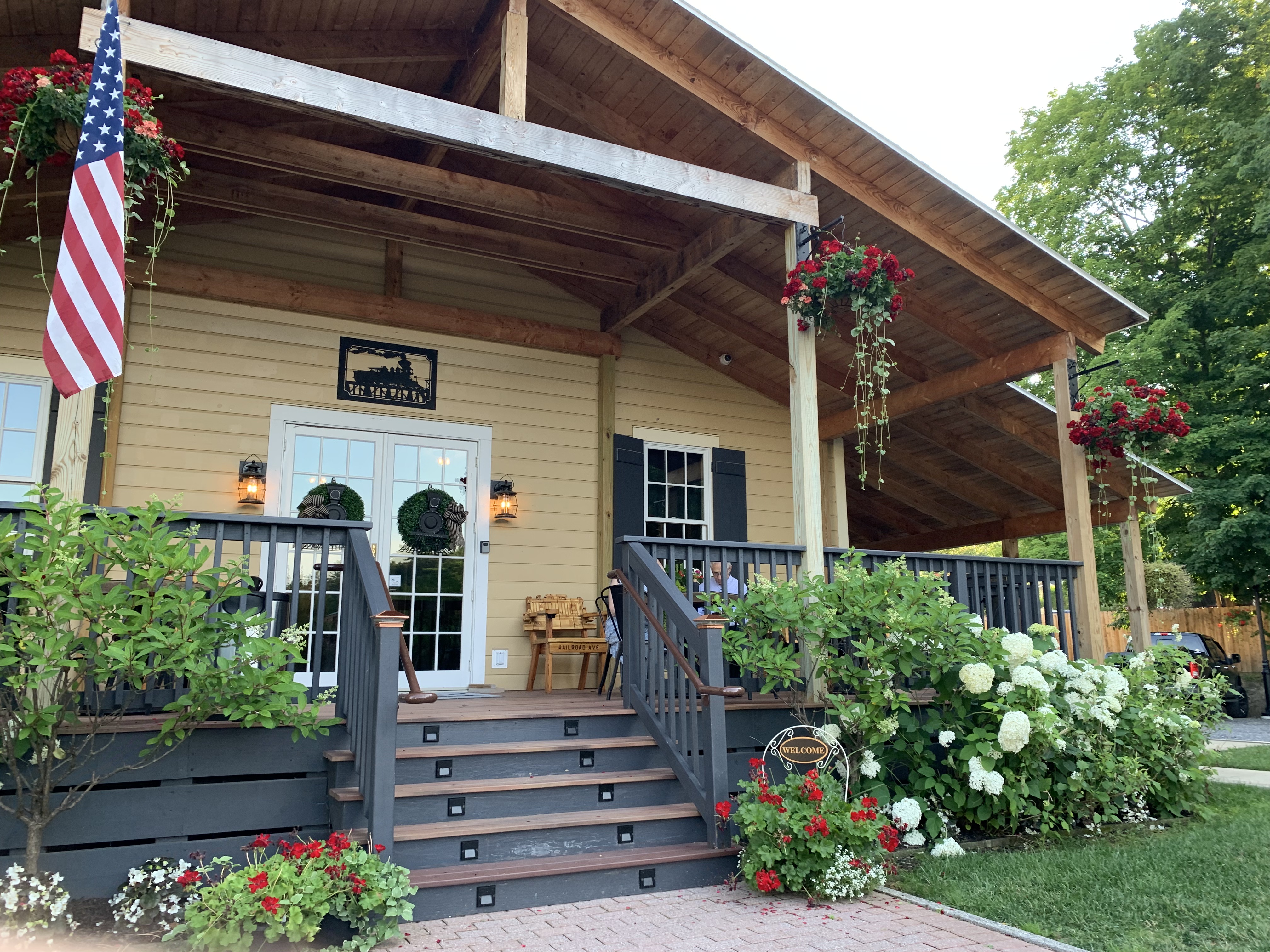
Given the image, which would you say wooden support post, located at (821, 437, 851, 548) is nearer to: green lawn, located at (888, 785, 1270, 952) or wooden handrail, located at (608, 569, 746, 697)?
wooden handrail, located at (608, 569, 746, 697)

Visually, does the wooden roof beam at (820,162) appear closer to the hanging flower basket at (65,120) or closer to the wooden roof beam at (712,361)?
the wooden roof beam at (712,361)

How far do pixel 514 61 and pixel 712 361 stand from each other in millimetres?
3943

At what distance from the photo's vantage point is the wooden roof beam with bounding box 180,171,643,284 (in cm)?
624

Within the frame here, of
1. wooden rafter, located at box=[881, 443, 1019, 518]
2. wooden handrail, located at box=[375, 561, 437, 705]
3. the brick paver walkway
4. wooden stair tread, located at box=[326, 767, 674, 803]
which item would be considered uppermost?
wooden rafter, located at box=[881, 443, 1019, 518]

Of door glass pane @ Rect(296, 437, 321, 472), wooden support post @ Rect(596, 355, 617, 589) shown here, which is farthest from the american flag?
wooden support post @ Rect(596, 355, 617, 589)

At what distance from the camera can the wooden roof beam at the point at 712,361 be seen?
8.29m

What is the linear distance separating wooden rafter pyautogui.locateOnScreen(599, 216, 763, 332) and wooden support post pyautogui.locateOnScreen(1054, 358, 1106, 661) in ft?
8.41

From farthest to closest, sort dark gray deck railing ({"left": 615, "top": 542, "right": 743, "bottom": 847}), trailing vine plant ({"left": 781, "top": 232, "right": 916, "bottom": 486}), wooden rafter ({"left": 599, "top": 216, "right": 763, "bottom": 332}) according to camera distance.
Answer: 1. wooden rafter ({"left": 599, "top": 216, "right": 763, "bottom": 332})
2. trailing vine plant ({"left": 781, "top": 232, "right": 916, "bottom": 486})
3. dark gray deck railing ({"left": 615, "top": 542, "right": 743, "bottom": 847})

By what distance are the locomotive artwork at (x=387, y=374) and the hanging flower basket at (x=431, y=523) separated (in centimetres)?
75

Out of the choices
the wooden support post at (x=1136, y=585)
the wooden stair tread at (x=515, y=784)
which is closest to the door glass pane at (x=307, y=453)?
the wooden stair tread at (x=515, y=784)

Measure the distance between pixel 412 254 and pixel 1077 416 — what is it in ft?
17.5

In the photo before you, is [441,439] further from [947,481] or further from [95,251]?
[947,481]

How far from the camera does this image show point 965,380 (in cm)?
751

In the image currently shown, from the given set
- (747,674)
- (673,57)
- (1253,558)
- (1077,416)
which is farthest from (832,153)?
(1253,558)
